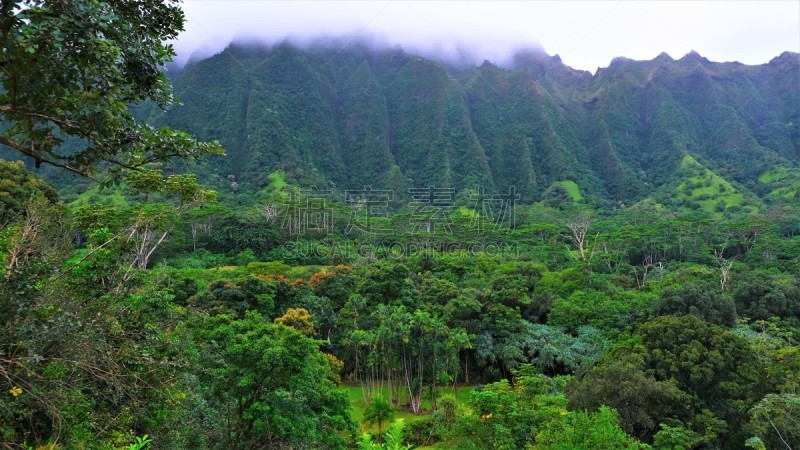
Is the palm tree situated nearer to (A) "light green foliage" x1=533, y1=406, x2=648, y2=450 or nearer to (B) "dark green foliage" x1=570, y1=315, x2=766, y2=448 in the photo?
(B) "dark green foliage" x1=570, y1=315, x2=766, y2=448

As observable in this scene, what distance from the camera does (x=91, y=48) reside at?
9.86 ft

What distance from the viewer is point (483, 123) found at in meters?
115

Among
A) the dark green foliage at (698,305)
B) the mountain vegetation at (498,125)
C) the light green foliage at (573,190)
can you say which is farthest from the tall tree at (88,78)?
the light green foliage at (573,190)

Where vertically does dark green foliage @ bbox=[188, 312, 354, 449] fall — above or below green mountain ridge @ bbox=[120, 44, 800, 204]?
below

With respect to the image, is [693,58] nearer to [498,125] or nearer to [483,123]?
[498,125]

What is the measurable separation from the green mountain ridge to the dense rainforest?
Answer: 171cm

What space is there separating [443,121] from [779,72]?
89.3 meters

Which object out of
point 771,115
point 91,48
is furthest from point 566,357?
point 771,115

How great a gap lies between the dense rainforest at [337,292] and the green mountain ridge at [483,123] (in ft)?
5.62

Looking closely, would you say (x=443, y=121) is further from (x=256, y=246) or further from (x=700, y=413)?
(x=700, y=413)

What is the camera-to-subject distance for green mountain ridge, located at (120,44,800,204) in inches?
3509

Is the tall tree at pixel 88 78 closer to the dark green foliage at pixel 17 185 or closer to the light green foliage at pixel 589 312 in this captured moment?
the dark green foliage at pixel 17 185

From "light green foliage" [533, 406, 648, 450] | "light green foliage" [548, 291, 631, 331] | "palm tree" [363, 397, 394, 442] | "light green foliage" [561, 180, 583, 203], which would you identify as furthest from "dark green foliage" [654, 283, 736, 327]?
"light green foliage" [561, 180, 583, 203]

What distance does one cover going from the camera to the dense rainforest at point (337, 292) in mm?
3936
